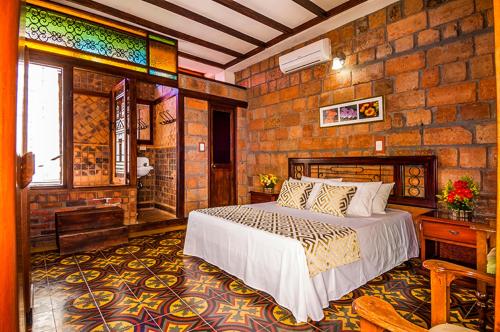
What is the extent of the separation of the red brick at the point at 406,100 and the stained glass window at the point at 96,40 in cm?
346

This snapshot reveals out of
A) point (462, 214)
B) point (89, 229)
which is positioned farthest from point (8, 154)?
point (89, 229)

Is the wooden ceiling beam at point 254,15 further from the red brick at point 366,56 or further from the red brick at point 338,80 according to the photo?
the red brick at point 366,56

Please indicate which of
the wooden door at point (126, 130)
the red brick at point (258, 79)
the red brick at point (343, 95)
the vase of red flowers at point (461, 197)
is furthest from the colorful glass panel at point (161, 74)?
the vase of red flowers at point (461, 197)

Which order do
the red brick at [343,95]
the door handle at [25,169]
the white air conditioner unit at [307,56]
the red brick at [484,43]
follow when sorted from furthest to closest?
the white air conditioner unit at [307,56], the red brick at [343,95], the red brick at [484,43], the door handle at [25,169]

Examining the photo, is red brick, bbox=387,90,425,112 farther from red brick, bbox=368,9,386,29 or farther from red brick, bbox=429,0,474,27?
red brick, bbox=368,9,386,29

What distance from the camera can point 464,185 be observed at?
256 cm

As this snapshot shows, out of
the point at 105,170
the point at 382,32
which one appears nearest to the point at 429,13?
the point at 382,32

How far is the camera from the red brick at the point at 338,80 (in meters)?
3.98

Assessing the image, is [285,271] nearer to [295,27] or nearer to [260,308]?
[260,308]

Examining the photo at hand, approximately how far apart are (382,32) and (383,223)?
2566 mm

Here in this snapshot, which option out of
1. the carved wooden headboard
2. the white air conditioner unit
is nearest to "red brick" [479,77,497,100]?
the carved wooden headboard

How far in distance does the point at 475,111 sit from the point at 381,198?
1.31m

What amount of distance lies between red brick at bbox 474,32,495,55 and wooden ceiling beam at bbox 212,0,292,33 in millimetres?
2542

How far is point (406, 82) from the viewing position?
11.0ft
